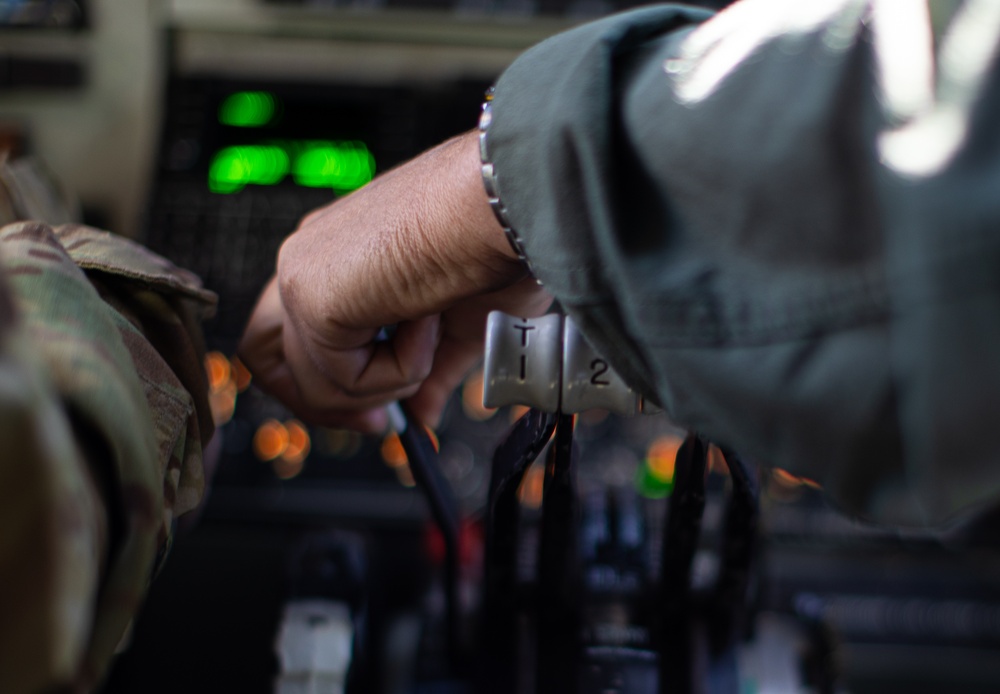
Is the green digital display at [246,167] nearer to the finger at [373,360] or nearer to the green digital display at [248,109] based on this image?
the green digital display at [248,109]

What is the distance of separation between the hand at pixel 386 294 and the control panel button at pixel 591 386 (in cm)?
6

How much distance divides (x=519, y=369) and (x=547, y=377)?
0.01 meters

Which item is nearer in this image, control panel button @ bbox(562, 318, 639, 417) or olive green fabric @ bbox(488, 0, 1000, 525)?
olive green fabric @ bbox(488, 0, 1000, 525)

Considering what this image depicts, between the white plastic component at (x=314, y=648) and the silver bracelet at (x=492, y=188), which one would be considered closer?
the silver bracelet at (x=492, y=188)

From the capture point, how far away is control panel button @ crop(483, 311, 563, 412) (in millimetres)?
413

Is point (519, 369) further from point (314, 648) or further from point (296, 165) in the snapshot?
point (296, 165)

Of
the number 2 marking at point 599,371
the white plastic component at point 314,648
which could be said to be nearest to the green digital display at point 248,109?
the white plastic component at point 314,648

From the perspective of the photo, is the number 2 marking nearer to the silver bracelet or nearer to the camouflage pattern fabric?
the silver bracelet

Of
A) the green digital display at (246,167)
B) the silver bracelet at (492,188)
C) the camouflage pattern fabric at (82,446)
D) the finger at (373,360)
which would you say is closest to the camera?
the camouflage pattern fabric at (82,446)

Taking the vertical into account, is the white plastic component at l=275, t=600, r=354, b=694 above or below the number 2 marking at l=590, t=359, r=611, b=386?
below

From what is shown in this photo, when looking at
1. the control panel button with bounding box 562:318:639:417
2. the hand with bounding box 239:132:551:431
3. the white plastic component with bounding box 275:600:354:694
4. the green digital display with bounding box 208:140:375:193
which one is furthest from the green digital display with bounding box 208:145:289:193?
the control panel button with bounding box 562:318:639:417

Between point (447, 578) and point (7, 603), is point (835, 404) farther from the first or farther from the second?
point (447, 578)

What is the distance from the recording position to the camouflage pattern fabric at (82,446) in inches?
9.3

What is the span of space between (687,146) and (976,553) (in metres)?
0.89
